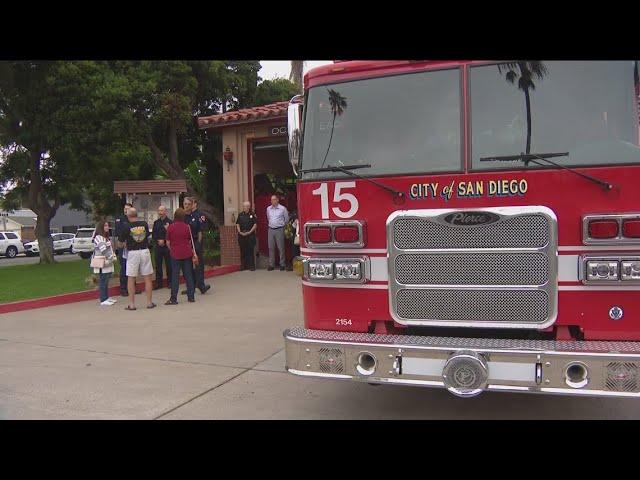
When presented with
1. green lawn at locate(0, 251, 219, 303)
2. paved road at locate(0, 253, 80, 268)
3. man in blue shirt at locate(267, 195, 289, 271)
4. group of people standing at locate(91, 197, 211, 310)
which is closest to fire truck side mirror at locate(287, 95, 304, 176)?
group of people standing at locate(91, 197, 211, 310)

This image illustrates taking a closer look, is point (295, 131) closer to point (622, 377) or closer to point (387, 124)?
point (387, 124)

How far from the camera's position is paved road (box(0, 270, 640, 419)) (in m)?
4.78

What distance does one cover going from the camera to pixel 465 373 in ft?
11.6

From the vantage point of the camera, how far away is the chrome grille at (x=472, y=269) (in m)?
3.76

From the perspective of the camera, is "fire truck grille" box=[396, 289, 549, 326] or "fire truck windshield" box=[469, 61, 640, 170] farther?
"fire truck grille" box=[396, 289, 549, 326]

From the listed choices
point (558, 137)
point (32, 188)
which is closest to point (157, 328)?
point (558, 137)

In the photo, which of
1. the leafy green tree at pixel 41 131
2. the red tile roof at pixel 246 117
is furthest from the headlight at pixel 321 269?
the leafy green tree at pixel 41 131

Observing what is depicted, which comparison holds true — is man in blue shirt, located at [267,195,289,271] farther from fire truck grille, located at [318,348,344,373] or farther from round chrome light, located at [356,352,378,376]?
round chrome light, located at [356,352,378,376]

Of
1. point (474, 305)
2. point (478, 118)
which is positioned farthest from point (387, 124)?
point (474, 305)

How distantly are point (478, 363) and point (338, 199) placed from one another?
4.92ft

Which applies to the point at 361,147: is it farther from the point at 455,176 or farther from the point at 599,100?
the point at 599,100

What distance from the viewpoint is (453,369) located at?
3.55 meters

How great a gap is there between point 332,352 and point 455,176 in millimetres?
1440

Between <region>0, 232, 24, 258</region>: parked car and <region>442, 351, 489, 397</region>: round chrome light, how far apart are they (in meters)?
37.1
